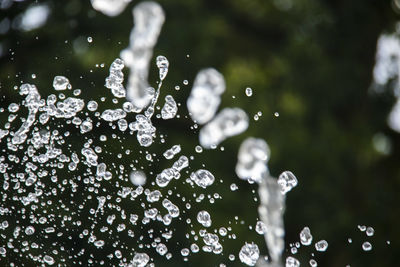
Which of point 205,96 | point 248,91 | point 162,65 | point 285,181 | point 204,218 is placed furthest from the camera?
point 248,91

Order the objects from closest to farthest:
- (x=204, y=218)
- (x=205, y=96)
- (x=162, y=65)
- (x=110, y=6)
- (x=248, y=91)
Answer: (x=205, y=96) < (x=204, y=218) < (x=162, y=65) < (x=248, y=91) < (x=110, y=6)

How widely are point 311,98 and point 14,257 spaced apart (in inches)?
123

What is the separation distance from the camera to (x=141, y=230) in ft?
11.7

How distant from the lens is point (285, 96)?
480 cm

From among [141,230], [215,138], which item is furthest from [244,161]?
[141,230]

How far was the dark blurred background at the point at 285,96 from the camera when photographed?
4.41 metres

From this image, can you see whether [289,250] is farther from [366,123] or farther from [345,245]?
[366,123]

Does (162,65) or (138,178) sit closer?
(138,178)

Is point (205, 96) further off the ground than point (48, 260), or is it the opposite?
point (205, 96)

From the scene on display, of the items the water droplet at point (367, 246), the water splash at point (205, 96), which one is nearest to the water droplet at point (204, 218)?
the water splash at point (205, 96)

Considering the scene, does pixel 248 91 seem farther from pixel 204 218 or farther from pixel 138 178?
pixel 138 178

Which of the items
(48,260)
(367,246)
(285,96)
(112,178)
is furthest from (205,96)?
(367,246)

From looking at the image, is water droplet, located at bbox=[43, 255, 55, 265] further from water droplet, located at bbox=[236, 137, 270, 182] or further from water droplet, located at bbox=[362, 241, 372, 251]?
water droplet, located at bbox=[362, 241, 372, 251]

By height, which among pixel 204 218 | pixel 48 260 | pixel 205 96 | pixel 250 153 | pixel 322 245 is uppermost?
pixel 205 96
